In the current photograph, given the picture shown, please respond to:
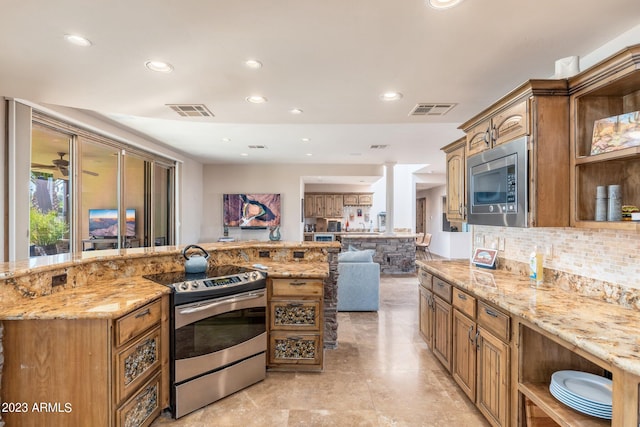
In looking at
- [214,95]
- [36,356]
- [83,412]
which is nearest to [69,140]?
[214,95]

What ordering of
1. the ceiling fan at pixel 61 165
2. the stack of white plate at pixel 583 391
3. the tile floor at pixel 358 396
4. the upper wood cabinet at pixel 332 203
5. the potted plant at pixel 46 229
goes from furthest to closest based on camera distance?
the upper wood cabinet at pixel 332 203 → the ceiling fan at pixel 61 165 → the potted plant at pixel 46 229 → the tile floor at pixel 358 396 → the stack of white plate at pixel 583 391

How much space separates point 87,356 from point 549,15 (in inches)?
118

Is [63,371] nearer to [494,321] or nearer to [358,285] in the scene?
[494,321]

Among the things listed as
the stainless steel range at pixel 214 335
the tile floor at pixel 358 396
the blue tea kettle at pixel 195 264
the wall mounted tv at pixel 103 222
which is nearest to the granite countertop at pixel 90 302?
the stainless steel range at pixel 214 335

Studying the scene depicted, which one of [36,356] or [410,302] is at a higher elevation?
[36,356]

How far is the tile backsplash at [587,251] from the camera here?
1.79 metres

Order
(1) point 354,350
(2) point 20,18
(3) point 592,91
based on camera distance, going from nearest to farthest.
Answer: (2) point 20,18, (3) point 592,91, (1) point 354,350

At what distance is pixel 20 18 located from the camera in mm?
1666

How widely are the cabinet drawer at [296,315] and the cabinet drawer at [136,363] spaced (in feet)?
3.13

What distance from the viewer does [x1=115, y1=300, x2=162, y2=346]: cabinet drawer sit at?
177cm

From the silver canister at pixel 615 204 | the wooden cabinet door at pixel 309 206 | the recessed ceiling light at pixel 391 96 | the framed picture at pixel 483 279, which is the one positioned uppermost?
the recessed ceiling light at pixel 391 96

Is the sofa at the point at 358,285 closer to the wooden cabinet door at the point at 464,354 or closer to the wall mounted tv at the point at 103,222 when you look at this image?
the wooden cabinet door at the point at 464,354

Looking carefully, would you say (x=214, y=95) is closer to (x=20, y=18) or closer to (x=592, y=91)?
(x=20, y=18)

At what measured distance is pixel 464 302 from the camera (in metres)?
2.34
